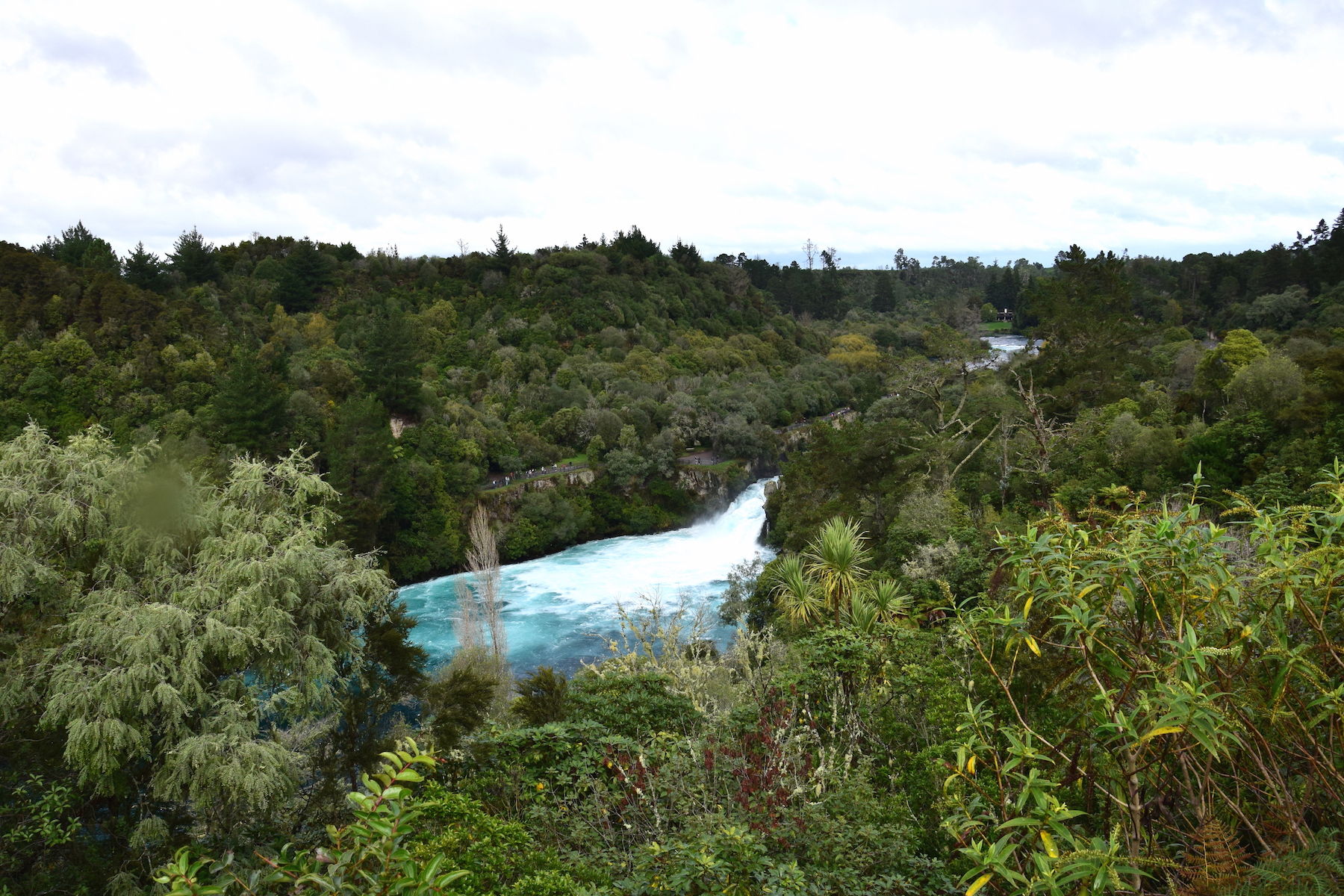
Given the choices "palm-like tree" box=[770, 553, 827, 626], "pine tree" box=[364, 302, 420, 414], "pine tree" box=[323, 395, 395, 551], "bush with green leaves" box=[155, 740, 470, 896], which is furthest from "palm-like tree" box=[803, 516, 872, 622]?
"pine tree" box=[364, 302, 420, 414]

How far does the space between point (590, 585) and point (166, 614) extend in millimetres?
17831

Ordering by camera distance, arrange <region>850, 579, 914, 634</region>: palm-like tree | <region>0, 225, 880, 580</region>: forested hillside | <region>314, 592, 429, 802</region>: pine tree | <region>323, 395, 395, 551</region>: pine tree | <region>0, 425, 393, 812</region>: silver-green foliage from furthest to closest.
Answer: <region>0, 225, 880, 580</region>: forested hillside, <region>323, 395, 395, 551</region>: pine tree, <region>850, 579, 914, 634</region>: palm-like tree, <region>314, 592, 429, 802</region>: pine tree, <region>0, 425, 393, 812</region>: silver-green foliage

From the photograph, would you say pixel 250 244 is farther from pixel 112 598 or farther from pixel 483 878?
pixel 483 878

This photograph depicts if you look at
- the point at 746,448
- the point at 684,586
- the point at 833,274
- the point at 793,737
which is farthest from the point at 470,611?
the point at 833,274

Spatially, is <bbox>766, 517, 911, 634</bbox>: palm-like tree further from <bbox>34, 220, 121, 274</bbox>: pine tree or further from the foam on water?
<bbox>34, 220, 121, 274</bbox>: pine tree

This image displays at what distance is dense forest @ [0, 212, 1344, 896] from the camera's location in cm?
255

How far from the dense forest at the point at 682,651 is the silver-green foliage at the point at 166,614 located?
5cm

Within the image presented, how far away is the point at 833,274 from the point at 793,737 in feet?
303

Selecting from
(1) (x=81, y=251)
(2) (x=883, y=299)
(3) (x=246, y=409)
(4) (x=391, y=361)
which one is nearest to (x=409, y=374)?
(4) (x=391, y=361)

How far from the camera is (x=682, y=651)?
383 inches

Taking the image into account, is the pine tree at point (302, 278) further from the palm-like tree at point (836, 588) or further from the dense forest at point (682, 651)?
the palm-like tree at point (836, 588)

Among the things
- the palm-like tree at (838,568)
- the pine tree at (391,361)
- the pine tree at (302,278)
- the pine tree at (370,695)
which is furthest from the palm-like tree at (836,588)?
the pine tree at (302,278)

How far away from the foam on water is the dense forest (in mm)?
1160

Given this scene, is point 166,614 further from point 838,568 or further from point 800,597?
point 838,568
